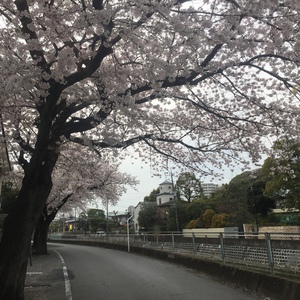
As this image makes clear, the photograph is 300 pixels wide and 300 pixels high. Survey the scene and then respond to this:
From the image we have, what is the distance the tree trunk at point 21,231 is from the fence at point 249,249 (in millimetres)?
5502

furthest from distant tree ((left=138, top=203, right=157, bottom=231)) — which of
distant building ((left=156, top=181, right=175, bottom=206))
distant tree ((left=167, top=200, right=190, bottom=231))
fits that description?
distant building ((left=156, top=181, right=175, bottom=206))

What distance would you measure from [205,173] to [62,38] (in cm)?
694

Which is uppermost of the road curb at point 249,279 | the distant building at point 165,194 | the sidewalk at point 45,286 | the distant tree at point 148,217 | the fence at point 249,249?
the distant building at point 165,194

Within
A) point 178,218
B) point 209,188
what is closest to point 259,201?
point 178,218

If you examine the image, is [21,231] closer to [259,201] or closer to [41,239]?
[41,239]

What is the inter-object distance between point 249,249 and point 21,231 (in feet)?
19.9

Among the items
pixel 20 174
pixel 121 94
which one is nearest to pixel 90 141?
pixel 121 94

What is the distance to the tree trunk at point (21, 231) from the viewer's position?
6938mm

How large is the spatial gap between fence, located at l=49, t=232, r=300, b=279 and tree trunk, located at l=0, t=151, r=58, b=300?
18.1ft

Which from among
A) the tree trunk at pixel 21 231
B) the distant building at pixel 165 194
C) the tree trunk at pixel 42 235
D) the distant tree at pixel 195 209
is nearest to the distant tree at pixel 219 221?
the distant tree at pixel 195 209

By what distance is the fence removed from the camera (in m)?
7.30

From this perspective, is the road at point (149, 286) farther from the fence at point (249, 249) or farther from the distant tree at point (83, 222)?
the distant tree at point (83, 222)

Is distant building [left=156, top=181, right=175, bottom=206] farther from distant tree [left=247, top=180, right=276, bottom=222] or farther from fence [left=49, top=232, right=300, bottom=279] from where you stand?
fence [left=49, top=232, right=300, bottom=279]

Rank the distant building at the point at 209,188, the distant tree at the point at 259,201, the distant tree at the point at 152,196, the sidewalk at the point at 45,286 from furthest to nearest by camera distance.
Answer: the distant tree at the point at 152,196
the distant building at the point at 209,188
the distant tree at the point at 259,201
the sidewalk at the point at 45,286
